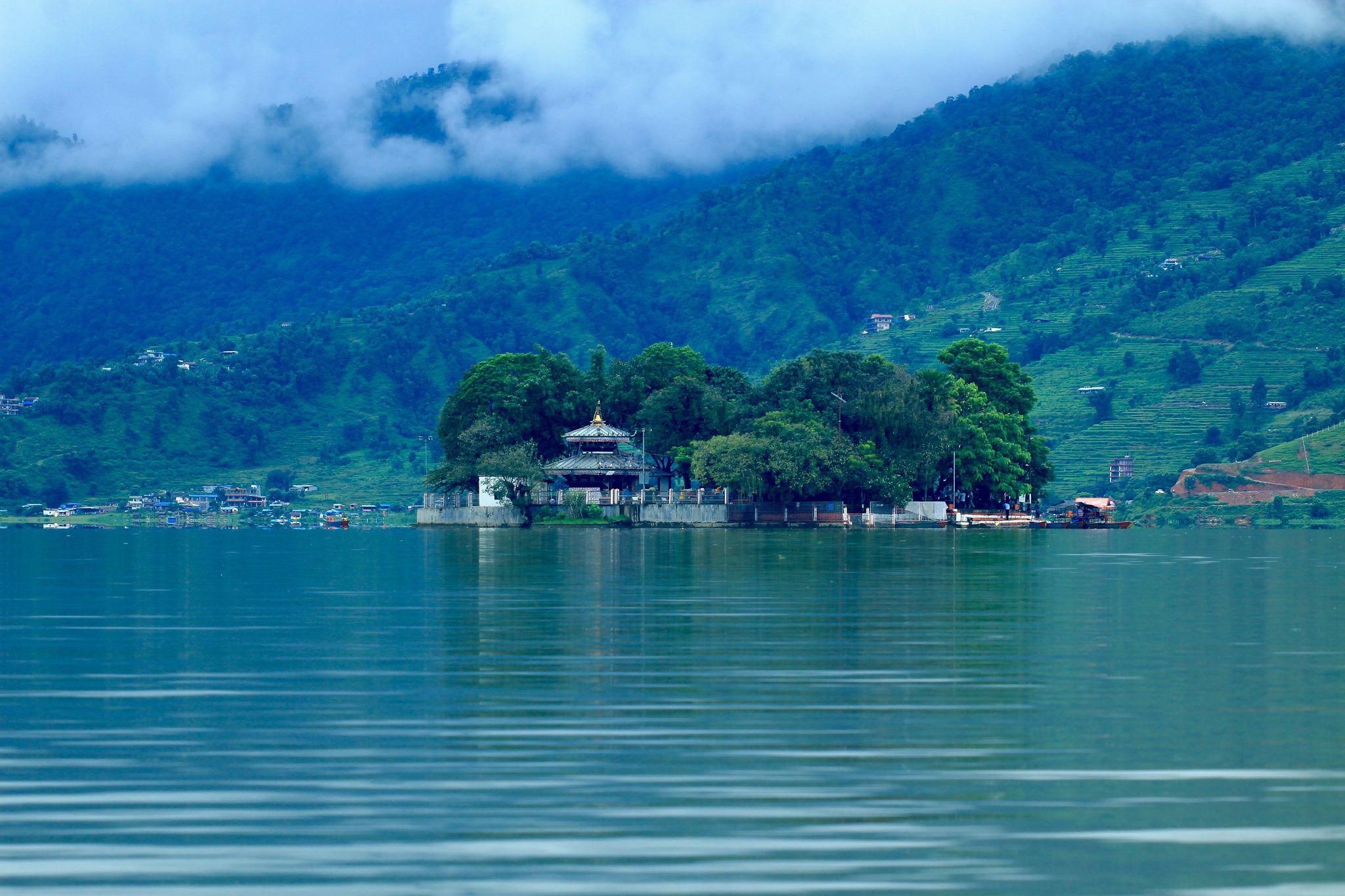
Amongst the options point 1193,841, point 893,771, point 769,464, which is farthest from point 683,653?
point 769,464

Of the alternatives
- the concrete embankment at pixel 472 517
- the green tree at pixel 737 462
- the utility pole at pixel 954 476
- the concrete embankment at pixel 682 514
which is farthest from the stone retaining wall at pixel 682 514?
the utility pole at pixel 954 476

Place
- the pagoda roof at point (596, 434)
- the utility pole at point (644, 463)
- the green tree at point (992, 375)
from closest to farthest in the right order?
the green tree at point (992, 375)
the utility pole at point (644, 463)
the pagoda roof at point (596, 434)

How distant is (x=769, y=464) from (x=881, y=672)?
323ft

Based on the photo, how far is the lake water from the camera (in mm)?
11492

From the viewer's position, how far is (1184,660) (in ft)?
78.7

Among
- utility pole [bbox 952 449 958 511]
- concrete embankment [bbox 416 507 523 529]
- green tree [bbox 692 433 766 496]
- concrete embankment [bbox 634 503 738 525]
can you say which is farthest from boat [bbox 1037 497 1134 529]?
concrete embankment [bbox 416 507 523 529]

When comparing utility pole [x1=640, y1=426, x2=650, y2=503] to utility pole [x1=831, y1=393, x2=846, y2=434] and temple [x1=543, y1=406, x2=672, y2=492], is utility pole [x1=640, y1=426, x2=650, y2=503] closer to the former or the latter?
temple [x1=543, y1=406, x2=672, y2=492]

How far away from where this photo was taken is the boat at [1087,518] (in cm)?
14325

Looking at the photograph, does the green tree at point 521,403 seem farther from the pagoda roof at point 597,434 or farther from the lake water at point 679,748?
the lake water at point 679,748

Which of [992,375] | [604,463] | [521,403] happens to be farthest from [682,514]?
[992,375]

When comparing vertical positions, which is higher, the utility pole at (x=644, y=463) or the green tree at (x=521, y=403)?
the green tree at (x=521, y=403)

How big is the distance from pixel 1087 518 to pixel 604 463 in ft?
129

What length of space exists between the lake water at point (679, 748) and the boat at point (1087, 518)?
108206mm

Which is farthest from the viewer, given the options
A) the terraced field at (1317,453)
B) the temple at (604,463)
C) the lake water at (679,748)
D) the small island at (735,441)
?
the terraced field at (1317,453)
